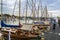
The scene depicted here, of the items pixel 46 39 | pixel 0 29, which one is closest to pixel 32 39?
pixel 0 29

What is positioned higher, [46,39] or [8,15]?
[8,15]

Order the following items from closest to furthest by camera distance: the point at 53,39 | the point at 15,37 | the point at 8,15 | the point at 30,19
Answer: the point at 53,39, the point at 15,37, the point at 8,15, the point at 30,19

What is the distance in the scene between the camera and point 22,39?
15.1 metres

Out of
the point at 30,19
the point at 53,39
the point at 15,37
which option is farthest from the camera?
the point at 30,19

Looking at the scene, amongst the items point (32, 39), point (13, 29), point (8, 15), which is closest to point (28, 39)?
point (32, 39)

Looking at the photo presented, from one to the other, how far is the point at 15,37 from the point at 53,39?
4.93m

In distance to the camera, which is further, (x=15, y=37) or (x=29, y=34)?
(x=29, y=34)

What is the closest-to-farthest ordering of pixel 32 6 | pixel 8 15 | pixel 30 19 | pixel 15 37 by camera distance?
pixel 15 37 → pixel 8 15 → pixel 32 6 → pixel 30 19

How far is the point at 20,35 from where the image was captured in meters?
15.0

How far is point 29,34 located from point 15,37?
153 cm

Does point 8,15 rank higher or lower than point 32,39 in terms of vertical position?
higher

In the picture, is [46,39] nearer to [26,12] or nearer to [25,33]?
[25,33]

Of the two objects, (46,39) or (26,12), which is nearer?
(46,39)

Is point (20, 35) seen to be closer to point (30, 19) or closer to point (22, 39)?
point (22, 39)
